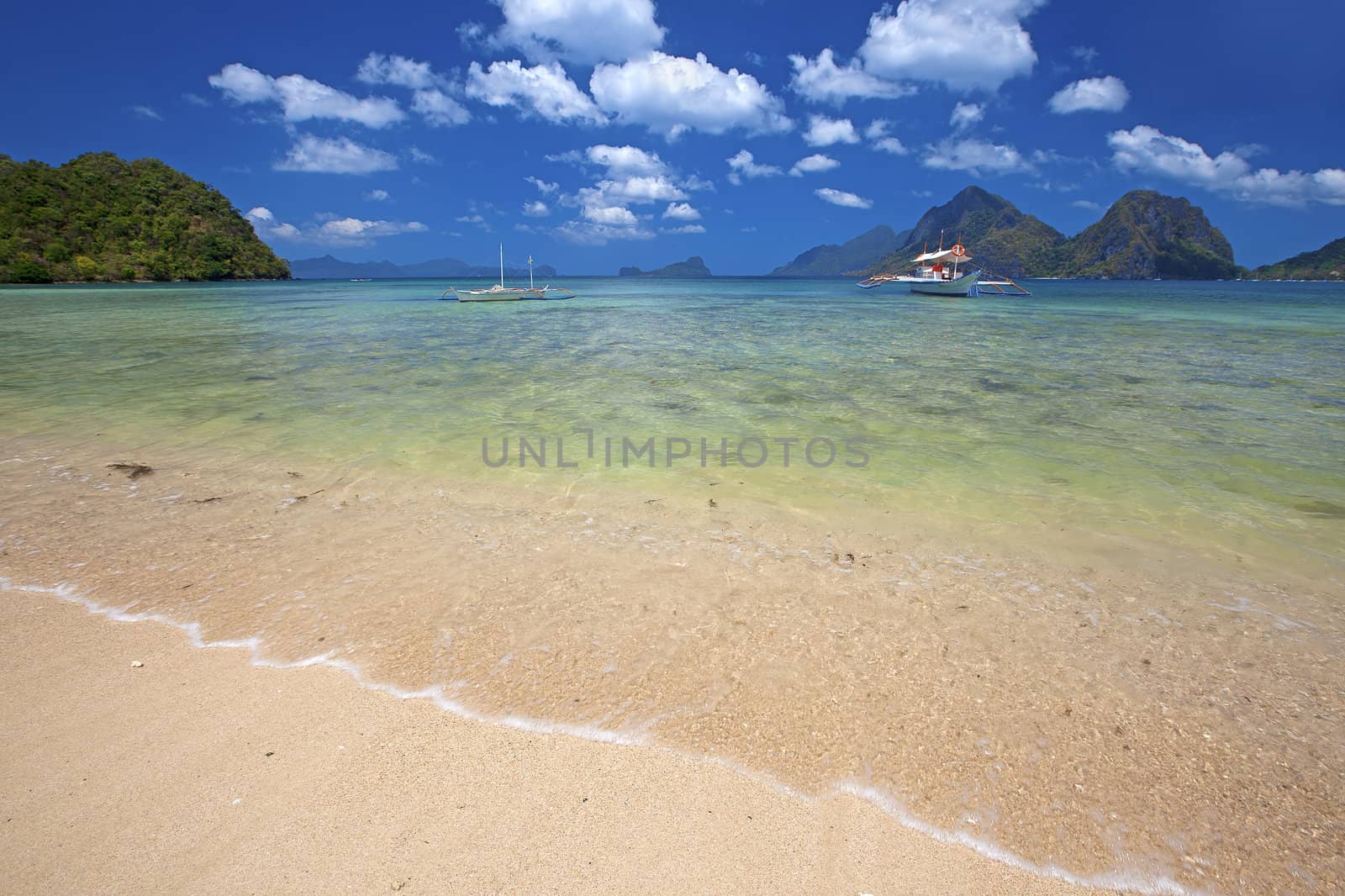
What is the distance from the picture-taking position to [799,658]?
3301 millimetres

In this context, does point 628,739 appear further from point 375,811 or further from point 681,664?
point 375,811

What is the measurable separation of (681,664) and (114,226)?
144 metres

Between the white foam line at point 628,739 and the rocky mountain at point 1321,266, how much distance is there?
263844 millimetres

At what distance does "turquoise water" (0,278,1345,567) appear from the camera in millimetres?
6066

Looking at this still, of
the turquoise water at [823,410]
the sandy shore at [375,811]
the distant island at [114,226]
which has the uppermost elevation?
the distant island at [114,226]

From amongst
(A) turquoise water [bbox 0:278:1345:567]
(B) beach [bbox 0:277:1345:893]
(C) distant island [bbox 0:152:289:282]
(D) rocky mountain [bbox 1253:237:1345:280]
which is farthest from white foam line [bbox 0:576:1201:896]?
(D) rocky mountain [bbox 1253:237:1345:280]

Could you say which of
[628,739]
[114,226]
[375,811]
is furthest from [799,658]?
[114,226]

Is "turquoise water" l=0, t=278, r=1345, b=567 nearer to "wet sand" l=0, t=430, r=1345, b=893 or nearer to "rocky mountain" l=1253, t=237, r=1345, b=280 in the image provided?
"wet sand" l=0, t=430, r=1345, b=893

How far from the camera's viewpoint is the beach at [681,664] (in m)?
2.21

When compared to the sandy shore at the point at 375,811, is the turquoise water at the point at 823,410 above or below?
above

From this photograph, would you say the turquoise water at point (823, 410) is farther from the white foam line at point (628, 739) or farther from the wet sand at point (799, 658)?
the white foam line at point (628, 739)

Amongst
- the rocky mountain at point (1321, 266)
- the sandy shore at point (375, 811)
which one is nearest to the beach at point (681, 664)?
the sandy shore at point (375, 811)

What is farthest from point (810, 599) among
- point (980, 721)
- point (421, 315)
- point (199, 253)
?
point (199, 253)

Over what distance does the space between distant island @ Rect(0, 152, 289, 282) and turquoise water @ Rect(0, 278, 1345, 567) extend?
10086cm
